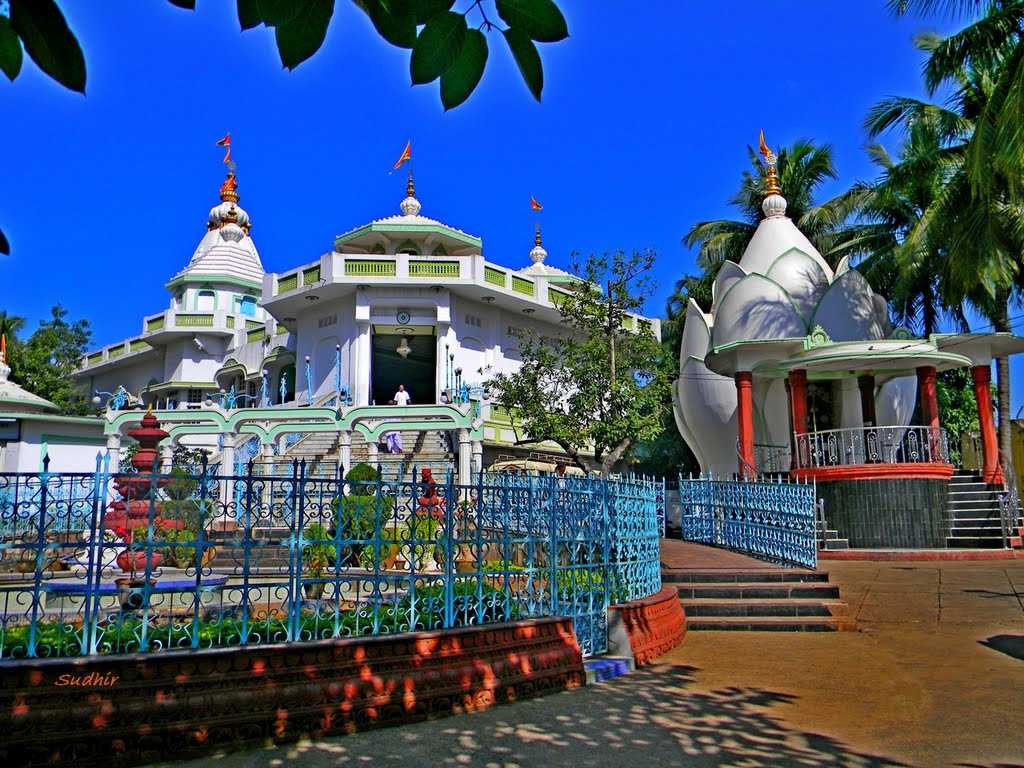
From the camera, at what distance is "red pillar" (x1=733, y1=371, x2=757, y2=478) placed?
56.1 ft

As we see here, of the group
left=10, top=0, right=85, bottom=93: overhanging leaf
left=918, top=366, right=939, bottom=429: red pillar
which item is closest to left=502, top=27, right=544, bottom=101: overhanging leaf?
left=10, top=0, right=85, bottom=93: overhanging leaf

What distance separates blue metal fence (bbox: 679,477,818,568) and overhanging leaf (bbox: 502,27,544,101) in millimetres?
9520

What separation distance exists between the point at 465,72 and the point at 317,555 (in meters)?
4.78

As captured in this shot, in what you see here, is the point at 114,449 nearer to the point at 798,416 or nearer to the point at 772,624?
the point at 798,416

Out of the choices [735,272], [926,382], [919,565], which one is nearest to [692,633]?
[919,565]

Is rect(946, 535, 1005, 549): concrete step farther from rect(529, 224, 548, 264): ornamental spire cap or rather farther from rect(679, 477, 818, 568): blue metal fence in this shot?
rect(529, 224, 548, 264): ornamental spire cap

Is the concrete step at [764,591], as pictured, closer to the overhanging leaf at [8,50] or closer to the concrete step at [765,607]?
the concrete step at [765,607]

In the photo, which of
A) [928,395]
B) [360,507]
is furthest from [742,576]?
[928,395]

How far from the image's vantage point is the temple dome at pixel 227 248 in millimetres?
36500

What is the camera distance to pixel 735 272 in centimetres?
2052

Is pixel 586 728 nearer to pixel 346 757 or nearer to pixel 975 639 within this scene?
pixel 346 757

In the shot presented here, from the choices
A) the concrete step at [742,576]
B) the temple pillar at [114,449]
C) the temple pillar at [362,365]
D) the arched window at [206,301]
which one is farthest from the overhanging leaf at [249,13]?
the arched window at [206,301]

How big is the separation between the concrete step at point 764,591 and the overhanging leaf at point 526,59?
27.2 feet

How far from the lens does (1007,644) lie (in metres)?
7.50
